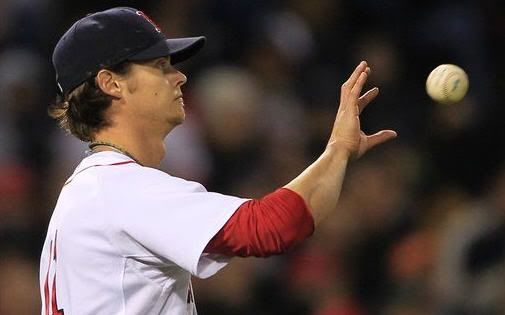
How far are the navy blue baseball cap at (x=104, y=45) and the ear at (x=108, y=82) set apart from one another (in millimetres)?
19

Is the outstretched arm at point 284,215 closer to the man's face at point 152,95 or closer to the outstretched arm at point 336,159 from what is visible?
the outstretched arm at point 336,159

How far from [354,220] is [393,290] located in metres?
0.55

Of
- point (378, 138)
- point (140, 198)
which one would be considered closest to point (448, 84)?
point (378, 138)

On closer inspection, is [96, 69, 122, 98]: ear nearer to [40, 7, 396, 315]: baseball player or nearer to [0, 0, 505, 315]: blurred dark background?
[40, 7, 396, 315]: baseball player

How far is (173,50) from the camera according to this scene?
336cm

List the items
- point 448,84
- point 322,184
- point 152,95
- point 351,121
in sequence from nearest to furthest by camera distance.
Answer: point 322,184 → point 351,121 → point 152,95 → point 448,84

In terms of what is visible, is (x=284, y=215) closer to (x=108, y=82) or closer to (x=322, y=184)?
(x=322, y=184)

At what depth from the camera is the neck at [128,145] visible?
3.28 m

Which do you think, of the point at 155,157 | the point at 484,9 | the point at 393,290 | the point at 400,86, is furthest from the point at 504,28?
the point at 155,157

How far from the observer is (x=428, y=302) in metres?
6.26

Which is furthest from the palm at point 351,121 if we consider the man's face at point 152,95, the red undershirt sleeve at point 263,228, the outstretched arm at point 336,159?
the man's face at point 152,95

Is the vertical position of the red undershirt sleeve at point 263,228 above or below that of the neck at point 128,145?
below

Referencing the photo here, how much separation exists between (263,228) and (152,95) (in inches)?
24.3

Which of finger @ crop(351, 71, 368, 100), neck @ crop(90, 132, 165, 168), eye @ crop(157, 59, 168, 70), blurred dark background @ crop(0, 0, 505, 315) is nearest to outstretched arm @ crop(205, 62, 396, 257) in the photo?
finger @ crop(351, 71, 368, 100)
